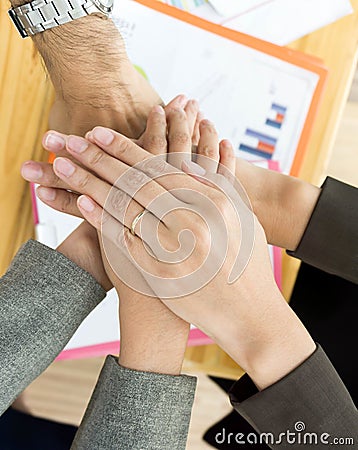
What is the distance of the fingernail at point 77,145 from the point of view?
0.68 m

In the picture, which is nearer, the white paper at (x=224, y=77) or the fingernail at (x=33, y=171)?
the fingernail at (x=33, y=171)

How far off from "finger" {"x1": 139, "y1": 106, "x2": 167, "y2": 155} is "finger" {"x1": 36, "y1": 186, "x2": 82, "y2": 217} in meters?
0.10

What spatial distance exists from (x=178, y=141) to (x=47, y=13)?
20 cm

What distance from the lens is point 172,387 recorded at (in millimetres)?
649

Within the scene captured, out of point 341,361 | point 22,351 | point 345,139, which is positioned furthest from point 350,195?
point 345,139

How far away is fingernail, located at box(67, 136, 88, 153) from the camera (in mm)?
680

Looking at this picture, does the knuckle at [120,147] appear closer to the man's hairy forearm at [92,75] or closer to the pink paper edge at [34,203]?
the man's hairy forearm at [92,75]

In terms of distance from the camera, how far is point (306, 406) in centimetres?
64

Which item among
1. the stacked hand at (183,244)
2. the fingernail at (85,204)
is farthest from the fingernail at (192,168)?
the fingernail at (85,204)

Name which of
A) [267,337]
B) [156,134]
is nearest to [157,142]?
[156,134]

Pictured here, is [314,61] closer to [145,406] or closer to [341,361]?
[341,361]

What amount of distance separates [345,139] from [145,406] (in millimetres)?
852

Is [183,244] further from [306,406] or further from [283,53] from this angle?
[283,53]

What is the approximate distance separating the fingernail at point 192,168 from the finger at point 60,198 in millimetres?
129
